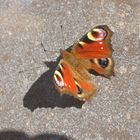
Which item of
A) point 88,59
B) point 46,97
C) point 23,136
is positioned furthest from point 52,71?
point 23,136

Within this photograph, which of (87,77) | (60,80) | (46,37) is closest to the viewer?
(60,80)

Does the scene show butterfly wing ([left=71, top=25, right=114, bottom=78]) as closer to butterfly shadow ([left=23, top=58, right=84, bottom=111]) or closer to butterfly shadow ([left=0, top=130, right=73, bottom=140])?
butterfly shadow ([left=23, top=58, right=84, bottom=111])

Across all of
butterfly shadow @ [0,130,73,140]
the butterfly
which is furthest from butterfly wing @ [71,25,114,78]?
butterfly shadow @ [0,130,73,140]

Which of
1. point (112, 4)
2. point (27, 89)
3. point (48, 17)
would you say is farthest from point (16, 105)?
point (112, 4)

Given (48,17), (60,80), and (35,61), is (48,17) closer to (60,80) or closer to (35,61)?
(35,61)

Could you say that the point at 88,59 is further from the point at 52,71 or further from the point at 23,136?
the point at 23,136

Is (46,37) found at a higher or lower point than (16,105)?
higher

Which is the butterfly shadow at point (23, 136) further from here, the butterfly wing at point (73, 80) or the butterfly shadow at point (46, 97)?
the butterfly wing at point (73, 80)
